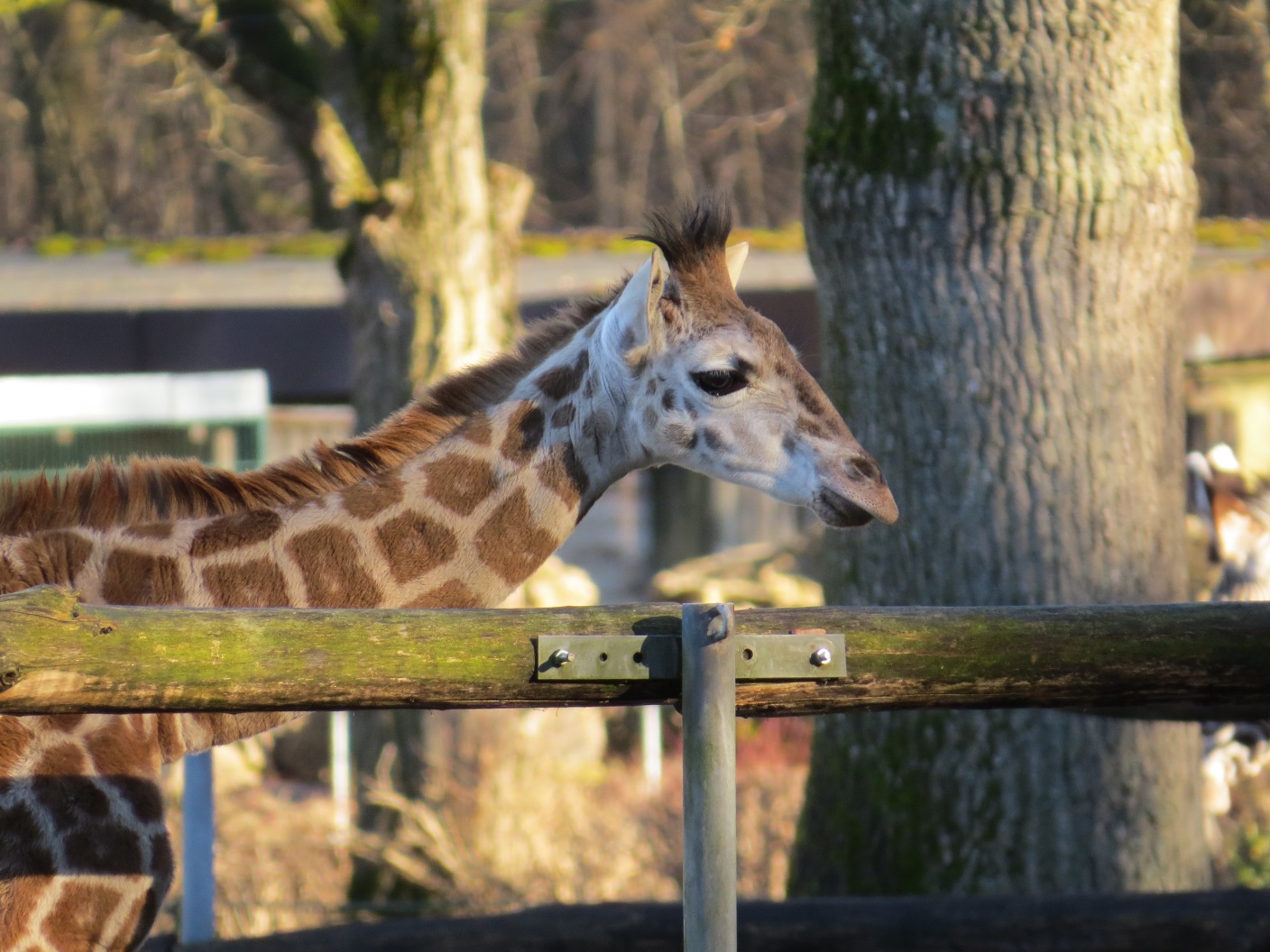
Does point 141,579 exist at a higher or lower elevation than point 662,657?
higher

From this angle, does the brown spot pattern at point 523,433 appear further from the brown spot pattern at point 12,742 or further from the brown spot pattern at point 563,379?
the brown spot pattern at point 12,742

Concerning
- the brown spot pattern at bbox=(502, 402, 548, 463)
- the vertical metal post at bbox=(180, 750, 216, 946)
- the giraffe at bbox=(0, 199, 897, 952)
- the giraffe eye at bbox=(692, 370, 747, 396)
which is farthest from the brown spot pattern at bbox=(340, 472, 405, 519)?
the vertical metal post at bbox=(180, 750, 216, 946)

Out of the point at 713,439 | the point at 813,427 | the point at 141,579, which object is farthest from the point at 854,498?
the point at 141,579

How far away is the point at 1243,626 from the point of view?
2906mm

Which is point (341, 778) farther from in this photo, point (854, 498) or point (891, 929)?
point (854, 498)

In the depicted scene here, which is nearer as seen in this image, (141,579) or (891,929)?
(141,579)

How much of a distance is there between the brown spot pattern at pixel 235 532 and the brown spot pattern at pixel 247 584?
49 mm

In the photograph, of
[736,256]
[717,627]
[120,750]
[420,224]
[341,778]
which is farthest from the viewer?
[341,778]

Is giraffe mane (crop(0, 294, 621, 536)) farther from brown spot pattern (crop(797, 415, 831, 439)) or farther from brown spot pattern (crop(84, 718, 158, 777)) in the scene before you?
brown spot pattern (crop(797, 415, 831, 439))

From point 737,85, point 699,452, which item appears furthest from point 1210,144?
point 699,452

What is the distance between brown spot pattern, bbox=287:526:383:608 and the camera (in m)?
3.52

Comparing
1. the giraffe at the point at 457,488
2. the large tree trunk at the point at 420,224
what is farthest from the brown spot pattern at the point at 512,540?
the large tree trunk at the point at 420,224

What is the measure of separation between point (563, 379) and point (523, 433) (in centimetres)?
18

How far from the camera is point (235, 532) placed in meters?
3.50
